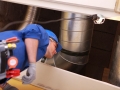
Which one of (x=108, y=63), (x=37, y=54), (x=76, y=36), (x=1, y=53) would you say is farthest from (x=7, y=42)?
(x=108, y=63)

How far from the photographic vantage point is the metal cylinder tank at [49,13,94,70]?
1.08m

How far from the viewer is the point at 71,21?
3.56 feet

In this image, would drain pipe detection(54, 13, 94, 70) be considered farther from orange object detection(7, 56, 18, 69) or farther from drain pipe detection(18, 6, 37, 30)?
orange object detection(7, 56, 18, 69)

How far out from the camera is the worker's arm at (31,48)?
2.51 feet

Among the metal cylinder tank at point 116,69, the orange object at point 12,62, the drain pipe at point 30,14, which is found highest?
the drain pipe at point 30,14

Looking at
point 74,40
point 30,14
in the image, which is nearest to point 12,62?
point 74,40

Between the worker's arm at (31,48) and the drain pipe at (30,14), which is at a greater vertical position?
the drain pipe at (30,14)

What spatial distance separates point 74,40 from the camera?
1118 millimetres

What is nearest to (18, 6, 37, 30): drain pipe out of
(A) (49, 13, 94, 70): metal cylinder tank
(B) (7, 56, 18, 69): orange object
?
(A) (49, 13, 94, 70): metal cylinder tank

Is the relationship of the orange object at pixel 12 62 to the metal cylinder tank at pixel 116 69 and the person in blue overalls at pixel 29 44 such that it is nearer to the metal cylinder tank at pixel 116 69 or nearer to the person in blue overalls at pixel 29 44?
the person in blue overalls at pixel 29 44

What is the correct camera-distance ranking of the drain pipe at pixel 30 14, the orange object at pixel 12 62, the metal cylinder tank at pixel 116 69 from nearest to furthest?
the orange object at pixel 12 62 < the metal cylinder tank at pixel 116 69 < the drain pipe at pixel 30 14

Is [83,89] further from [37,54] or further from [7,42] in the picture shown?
[7,42]

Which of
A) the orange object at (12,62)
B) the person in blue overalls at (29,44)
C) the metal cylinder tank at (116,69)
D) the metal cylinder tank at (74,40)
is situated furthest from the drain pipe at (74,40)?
the orange object at (12,62)

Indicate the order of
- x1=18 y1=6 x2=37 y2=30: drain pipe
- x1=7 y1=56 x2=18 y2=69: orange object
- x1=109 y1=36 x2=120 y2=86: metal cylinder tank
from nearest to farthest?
x1=7 y1=56 x2=18 y2=69: orange object
x1=109 y1=36 x2=120 y2=86: metal cylinder tank
x1=18 y1=6 x2=37 y2=30: drain pipe
